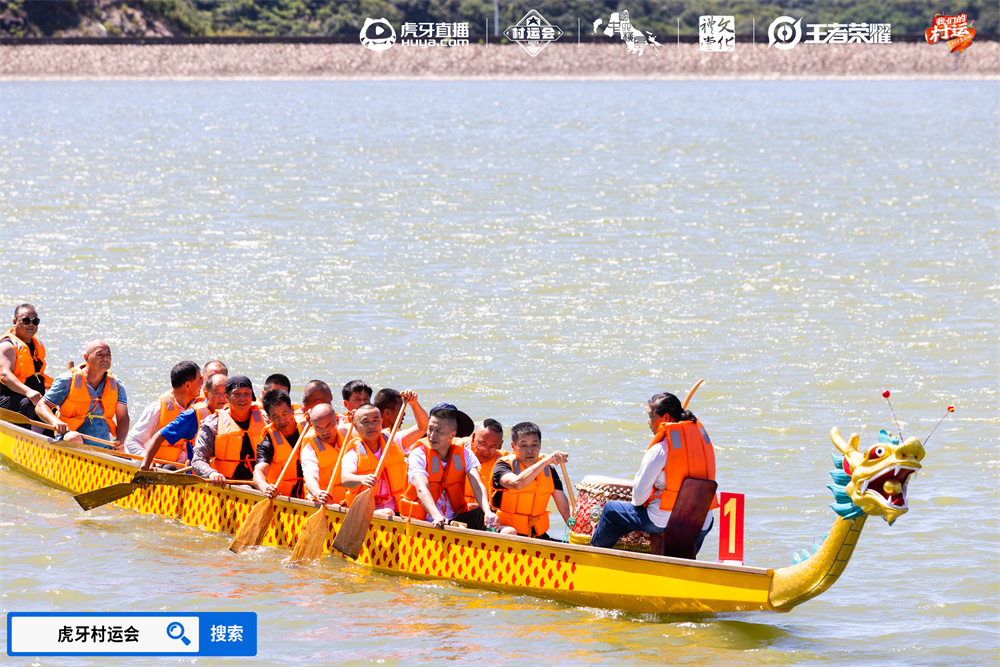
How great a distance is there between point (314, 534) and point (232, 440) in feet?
4.39

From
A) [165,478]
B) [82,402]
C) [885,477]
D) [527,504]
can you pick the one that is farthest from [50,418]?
[885,477]

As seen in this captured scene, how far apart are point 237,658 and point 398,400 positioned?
8.82 ft

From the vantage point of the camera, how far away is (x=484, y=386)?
18.0 meters

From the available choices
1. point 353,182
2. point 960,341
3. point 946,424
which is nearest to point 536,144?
point 353,182

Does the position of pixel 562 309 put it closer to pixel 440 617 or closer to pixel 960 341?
pixel 960 341

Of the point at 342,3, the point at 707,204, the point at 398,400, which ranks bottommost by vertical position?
the point at 398,400

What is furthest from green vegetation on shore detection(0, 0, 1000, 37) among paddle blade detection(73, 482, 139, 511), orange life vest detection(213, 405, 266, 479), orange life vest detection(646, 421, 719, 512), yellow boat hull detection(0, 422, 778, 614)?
orange life vest detection(646, 421, 719, 512)

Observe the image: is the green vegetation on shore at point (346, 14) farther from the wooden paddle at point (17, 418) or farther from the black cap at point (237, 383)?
the black cap at point (237, 383)

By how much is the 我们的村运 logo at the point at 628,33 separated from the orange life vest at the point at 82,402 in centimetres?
8956

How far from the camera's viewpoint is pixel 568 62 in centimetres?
9838

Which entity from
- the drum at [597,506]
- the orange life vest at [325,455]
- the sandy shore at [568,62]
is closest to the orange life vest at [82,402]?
the orange life vest at [325,455]

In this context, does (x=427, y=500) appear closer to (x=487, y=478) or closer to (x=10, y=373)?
(x=487, y=478)

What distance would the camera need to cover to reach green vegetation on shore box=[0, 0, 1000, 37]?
9694 centimetres

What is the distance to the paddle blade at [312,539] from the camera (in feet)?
35.8
